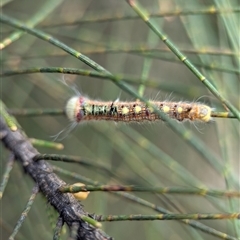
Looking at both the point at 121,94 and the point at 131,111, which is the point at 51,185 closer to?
the point at 131,111

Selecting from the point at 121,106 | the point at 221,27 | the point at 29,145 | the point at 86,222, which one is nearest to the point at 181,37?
the point at 221,27

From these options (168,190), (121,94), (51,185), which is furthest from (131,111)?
(121,94)

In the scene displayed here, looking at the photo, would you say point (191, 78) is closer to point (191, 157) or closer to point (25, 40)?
point (191, 157)

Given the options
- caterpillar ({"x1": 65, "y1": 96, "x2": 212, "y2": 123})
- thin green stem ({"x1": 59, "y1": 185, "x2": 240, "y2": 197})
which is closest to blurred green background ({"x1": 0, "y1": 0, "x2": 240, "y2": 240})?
caterpillar ({"x1": 65, "y1": 96, "x2": 212, "y2": 123})

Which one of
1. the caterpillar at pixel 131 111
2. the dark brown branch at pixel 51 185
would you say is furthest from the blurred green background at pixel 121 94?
the dark brown branch at pixel 51 185

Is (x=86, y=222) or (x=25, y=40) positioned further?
(x=25, y=40)
